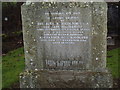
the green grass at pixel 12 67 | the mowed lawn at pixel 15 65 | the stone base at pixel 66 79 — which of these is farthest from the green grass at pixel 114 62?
the green grass at pixel 12 67

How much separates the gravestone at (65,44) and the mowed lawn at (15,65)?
1.49 meters

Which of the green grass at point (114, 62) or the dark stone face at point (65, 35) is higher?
the dark stone face at point (65, 35)

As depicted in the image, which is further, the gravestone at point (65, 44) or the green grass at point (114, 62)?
the green grass at point (114, 62)

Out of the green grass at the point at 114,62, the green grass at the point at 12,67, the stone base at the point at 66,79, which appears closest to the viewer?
the stone base at the point at 66,79

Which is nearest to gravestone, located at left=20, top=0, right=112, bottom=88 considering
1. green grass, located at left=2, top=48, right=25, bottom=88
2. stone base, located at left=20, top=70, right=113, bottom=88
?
stone base, located at left=20, top=70, right=113, bottom=88

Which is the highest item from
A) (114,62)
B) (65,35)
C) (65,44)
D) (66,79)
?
(65,35)

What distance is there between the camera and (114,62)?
8938 mm

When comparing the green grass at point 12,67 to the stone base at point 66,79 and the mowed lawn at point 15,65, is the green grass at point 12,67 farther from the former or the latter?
the stone base at point 66,79

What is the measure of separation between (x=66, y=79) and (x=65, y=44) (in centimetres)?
81

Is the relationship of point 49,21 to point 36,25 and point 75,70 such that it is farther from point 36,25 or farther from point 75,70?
point 75,70

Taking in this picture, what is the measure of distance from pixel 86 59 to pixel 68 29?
805 millimetres

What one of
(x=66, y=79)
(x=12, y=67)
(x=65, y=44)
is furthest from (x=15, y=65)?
(x=65, y=44)

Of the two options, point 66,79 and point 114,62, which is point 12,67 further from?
point 114,62

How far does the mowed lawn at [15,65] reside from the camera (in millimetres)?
7617
